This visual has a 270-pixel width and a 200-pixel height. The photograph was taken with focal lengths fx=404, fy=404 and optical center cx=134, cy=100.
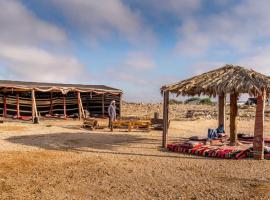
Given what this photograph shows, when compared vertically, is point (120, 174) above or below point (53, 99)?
below

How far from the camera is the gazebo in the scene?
1320 centimetres

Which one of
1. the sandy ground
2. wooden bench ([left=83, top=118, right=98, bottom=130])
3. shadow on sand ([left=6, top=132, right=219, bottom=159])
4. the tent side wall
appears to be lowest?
the sandy ground

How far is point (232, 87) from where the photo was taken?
46.8 feet

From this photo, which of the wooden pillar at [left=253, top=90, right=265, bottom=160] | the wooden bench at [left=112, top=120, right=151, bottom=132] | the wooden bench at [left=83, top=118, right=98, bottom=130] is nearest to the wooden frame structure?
the wooden bench at [left=83, top=118, right=98, bottom=130]

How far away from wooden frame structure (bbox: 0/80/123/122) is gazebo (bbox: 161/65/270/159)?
49.3ft

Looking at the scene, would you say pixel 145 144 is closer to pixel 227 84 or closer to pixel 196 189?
pixel 227 84

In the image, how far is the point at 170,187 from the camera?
898 centimetres

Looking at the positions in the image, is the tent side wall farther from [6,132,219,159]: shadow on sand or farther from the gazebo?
the gazebo

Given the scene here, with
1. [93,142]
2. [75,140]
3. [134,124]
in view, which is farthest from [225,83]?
[134,124]

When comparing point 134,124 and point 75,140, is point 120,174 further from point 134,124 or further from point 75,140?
point 134,124

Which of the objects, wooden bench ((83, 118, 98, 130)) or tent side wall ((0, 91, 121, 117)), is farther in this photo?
tent side wall ((0, 91, 121, 117))

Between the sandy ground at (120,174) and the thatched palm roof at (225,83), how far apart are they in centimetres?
256

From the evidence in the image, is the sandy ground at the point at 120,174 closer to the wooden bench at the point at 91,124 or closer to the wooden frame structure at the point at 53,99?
the wooden bench at the point at 91,124

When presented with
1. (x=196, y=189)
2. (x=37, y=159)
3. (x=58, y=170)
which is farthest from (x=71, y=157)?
(x=196, y=189)
